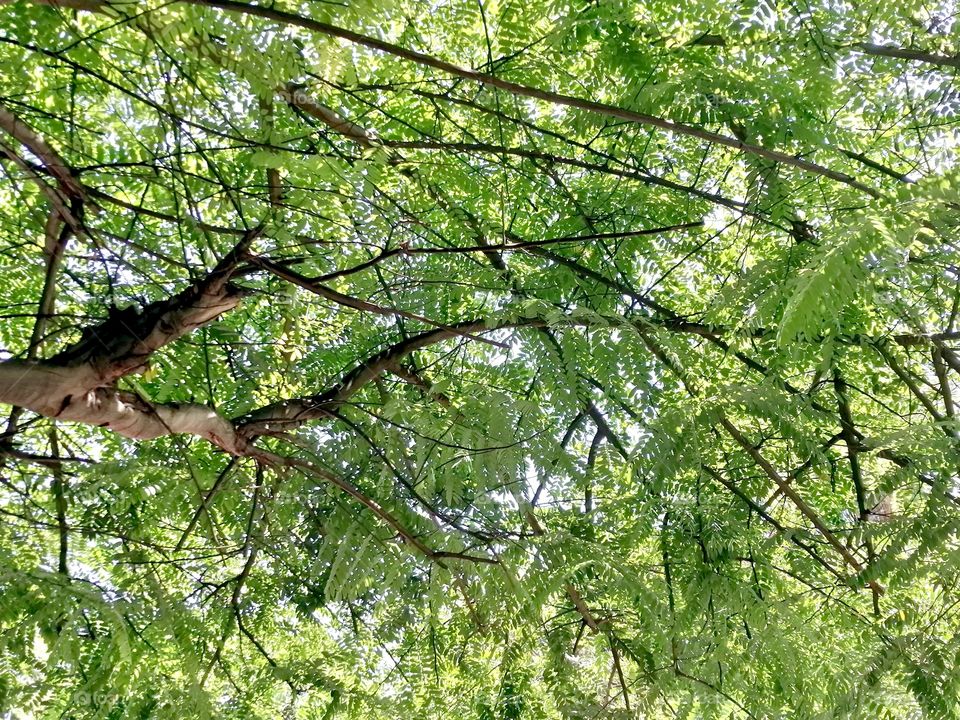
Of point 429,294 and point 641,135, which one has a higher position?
point 641,135

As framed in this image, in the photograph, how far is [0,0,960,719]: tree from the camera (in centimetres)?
197

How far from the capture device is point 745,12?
2.25 m

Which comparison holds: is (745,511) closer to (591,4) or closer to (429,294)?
(429,294)

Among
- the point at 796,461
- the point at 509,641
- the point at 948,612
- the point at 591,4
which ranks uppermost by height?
the point at 591,4

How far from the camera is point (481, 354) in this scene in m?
3.50

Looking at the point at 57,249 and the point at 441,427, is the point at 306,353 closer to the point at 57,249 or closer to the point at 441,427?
the point at 441,427

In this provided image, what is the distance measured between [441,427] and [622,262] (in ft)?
3.38

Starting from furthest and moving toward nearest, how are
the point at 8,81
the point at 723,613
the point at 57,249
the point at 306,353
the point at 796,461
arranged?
the point at 796,461
the point at 306,353
the point at 723,613
the point at 8,81
the point at 57,249

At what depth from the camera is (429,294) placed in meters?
2.76

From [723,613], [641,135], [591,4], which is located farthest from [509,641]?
[591,4]

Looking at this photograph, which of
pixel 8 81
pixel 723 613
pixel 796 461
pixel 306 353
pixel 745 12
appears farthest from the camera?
pixel 796 461

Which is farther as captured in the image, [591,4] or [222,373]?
[222,373]

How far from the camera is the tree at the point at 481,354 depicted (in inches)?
77.4

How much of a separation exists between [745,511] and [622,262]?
936mm
